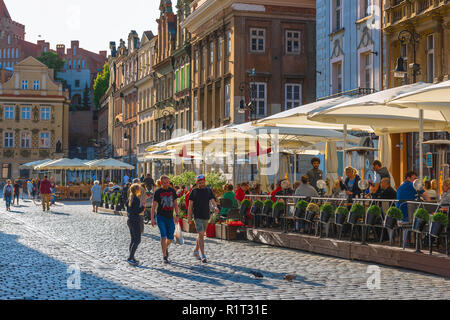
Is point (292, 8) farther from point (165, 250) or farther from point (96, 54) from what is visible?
point (96, 54)

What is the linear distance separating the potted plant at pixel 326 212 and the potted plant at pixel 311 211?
59 centimetres

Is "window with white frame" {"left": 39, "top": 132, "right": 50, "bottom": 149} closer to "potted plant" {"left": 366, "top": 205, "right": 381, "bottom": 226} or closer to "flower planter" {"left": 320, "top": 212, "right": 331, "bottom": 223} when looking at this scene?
"flower planter" {"left": 320, "top": 212, "right": 331, "bottom": 223}

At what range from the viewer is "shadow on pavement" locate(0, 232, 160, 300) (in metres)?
11.1

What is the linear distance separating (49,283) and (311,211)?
7255 mm

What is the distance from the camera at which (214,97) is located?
4969 cm

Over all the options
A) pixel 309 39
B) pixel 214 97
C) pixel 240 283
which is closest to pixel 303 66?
pixel 309 39

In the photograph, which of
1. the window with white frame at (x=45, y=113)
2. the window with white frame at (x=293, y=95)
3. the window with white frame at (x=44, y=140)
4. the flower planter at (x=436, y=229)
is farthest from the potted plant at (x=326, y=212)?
the window with white frame at (x=45, y=113)

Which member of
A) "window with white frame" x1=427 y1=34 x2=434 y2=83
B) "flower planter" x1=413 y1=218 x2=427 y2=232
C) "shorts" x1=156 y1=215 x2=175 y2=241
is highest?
"window with white frame" x1=427 y1=34 x2=434 y2=83

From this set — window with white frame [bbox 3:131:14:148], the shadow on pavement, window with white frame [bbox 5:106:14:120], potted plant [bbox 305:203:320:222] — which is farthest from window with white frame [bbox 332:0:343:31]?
window with white frame [bbox 5:106:14:120]

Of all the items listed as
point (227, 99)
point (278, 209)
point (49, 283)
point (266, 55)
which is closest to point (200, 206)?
point (278, 209)

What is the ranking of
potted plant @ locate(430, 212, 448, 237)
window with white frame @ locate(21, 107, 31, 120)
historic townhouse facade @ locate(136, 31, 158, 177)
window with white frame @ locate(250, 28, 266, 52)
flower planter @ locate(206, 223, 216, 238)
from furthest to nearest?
window with white frame @ locate(21, 107, 31, 120)
historic townhouse facade @ locate(136, 31, 158, 177)
window with white frame @ locate(250, 28, 266, 52)
flower planter @ locate(206, 223, 216, 238)
potted plant @ locate(430, 212, 448, 237)

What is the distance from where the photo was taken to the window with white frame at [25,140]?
94812 mm

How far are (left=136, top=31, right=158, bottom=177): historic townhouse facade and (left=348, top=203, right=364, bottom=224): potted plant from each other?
175ft

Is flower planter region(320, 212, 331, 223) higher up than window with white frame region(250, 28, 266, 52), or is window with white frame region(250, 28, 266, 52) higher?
window with white frame region(250, 28, 266, 52)
